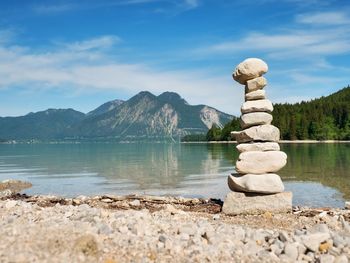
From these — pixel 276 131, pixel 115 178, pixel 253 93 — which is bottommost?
pixel 115 178

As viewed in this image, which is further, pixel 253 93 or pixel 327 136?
pixel 327 136

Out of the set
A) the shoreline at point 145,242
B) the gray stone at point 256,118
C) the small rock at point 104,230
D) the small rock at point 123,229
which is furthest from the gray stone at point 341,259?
the gray stone at point 256,118

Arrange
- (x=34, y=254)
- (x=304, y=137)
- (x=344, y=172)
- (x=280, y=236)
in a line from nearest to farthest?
1. (x=34, y=254)
2. (x=280, y=236)
3. (x=344, y=172)
4. (x=304, y=137)

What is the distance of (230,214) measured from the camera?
1703 cm

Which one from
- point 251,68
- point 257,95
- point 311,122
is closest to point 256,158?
point 257,95

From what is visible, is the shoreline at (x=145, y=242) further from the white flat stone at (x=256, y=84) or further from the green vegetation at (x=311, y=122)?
the green vegetation at (x=311, y=122)

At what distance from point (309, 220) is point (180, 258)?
7221 mm

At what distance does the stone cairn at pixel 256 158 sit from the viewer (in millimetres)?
17000

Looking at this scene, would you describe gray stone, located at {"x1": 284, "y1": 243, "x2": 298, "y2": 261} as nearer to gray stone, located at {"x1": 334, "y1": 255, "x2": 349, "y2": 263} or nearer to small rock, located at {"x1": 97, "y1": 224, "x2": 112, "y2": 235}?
gray stone, located at {"x1": 334, "y1": 255, "x2": 349, "y2": 263}

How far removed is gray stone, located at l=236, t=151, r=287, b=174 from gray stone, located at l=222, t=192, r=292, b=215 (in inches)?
38.9

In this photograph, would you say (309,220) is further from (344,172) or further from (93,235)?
(344,172)

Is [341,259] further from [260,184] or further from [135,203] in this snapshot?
[135,203]

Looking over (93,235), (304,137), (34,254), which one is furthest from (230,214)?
(304,137)

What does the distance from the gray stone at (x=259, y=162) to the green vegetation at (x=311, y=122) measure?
137m
